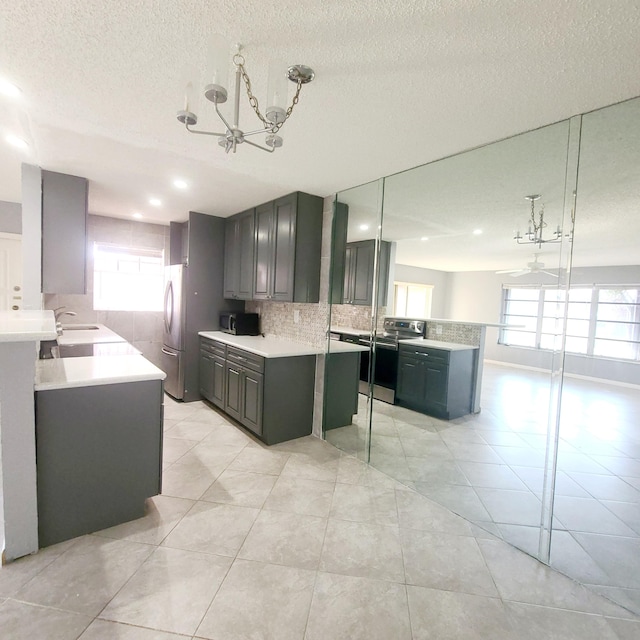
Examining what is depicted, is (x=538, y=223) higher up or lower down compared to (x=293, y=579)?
higher up

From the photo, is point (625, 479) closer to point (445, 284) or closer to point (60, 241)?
point (445, 284)

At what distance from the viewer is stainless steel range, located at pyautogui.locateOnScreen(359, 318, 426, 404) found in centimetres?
301

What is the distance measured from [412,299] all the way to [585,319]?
3.96ft

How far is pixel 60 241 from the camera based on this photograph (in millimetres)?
3002

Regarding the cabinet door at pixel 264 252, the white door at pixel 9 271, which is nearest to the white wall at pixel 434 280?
the cabinet door at pixel 264 252

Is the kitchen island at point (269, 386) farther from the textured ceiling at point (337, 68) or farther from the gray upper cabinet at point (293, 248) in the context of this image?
the textured ceiling at point (337, 68)

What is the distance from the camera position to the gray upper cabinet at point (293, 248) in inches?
128

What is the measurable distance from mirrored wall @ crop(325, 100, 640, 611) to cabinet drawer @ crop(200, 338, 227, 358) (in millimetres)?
1511

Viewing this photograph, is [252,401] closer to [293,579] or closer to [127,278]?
[293,579]

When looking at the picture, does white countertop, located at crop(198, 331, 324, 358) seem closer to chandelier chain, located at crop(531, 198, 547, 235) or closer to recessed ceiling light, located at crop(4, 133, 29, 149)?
chandelier chain, located at crop(531, 198, 547, 235)

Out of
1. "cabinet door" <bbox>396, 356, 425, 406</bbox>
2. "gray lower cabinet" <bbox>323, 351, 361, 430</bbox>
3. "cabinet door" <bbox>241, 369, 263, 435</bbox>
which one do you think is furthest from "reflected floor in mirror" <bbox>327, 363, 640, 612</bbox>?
"cabinet door" <bbox>241, 369, 263, 435</bbox>

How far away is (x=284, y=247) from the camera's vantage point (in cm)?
336

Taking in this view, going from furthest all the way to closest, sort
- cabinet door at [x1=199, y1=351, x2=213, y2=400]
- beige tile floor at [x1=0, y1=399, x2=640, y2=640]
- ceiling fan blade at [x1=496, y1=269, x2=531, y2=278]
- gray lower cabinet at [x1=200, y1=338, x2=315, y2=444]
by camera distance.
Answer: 1. cabinet door at [x1=199, y1=351, x2=213, y2=400]
2. gray lower cabinet at [x1=200, y1=338, x2=315, y2=444]
3. ceiling fan blade at [x1=496, y1=269, x2=531, y2=278]
4. beige tile floor at [x1=0, y1=399, x2=640, y2=640]

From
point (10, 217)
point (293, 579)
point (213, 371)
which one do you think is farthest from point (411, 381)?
point (10, 217)
